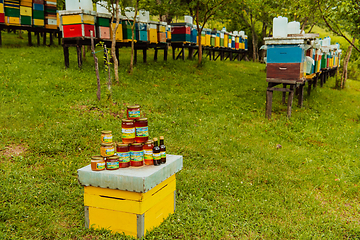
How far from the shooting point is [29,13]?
53.9 ft

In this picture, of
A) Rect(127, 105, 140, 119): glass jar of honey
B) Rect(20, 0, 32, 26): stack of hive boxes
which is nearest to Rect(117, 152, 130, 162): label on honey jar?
Rect(127, 105, 140, 119): glass jar of honey

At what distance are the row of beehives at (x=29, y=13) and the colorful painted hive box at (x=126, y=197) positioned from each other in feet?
47.5

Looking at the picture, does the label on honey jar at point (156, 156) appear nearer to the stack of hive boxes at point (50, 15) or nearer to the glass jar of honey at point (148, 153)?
the glass jar of honey at point (148, 153)

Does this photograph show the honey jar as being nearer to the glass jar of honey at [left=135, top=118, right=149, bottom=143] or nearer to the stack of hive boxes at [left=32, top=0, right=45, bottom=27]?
the glass jar of honey at [left=135, top=118, right=149, bottom=143]

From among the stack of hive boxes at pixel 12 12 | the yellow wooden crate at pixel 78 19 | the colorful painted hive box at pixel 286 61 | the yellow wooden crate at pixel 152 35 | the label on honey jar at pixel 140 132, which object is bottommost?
the label on honey jar at pixel 140 132

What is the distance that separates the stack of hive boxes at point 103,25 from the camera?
1274cm

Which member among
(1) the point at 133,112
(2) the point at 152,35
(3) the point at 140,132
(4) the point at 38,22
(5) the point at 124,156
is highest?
(4) the point at 38,22

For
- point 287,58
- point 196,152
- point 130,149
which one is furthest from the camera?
point 287,58

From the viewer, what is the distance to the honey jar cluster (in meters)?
4.41

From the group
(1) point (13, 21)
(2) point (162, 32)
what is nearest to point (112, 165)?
(2) point (162, 32)

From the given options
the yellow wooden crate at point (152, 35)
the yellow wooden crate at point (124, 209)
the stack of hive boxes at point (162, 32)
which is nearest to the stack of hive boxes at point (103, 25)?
the yellow wooden crate at point (152, 35)

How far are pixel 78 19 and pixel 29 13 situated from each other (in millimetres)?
6128

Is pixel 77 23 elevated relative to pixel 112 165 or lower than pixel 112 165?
elevated

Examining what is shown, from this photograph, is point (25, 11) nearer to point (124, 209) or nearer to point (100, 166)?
point (100, 166)
